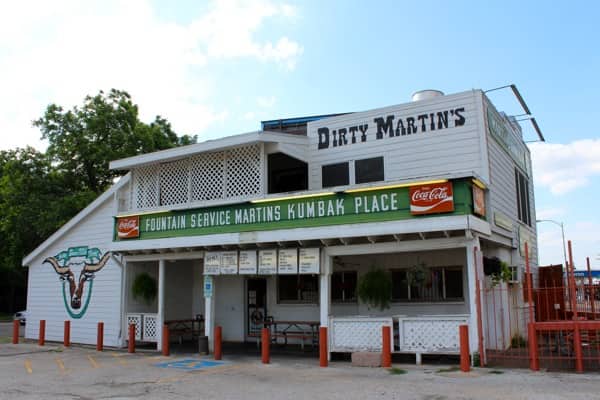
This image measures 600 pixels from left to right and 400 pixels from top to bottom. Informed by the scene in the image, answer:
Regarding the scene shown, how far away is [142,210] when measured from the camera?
1656 cm

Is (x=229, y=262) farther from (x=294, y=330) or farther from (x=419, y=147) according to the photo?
(x=419, y=147)

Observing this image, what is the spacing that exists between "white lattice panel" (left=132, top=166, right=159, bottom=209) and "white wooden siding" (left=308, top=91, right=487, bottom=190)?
205 inches

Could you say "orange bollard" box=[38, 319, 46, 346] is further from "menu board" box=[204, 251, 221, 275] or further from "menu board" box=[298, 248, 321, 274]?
"menu board" box=[298, 248, 321, 274]

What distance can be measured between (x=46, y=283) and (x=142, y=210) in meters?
6.18

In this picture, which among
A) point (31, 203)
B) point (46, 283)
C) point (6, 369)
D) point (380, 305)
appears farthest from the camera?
point (31, 203)

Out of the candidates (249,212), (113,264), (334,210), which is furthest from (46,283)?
(334,210)

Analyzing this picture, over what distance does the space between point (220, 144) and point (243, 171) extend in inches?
38.6

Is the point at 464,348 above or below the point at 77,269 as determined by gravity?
below

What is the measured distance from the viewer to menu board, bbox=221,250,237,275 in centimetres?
1477

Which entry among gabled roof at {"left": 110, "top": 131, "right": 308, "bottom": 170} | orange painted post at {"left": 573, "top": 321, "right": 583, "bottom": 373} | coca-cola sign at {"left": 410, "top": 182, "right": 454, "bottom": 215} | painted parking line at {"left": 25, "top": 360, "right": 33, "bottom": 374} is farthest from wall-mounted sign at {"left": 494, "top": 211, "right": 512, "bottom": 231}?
painted parking line at {"left": 25, "top": 360, "right": 33, "bottom": 374}

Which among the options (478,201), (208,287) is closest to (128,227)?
(208,287)

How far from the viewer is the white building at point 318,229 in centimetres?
1217

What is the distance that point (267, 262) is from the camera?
1414cm

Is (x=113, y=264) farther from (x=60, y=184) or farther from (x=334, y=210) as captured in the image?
(x=60, y=184)
